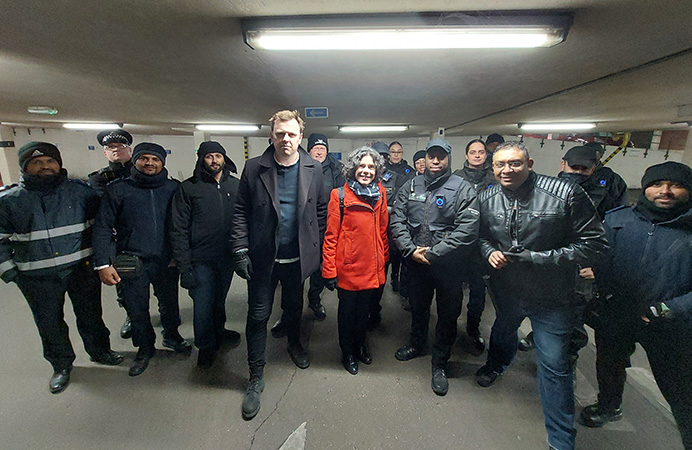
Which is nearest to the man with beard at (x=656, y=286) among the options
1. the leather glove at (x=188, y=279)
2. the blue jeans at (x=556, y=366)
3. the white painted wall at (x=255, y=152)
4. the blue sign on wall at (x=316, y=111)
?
the blue jeans at (x=556, y=366)

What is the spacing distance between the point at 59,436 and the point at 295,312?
1.65 metres

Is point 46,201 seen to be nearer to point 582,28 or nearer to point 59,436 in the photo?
point 59,436

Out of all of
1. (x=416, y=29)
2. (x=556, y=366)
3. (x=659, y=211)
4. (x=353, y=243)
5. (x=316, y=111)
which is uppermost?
(x=316, y=111)

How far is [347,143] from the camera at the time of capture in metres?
9.16

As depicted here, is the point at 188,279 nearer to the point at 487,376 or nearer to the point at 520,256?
the point at 520,256

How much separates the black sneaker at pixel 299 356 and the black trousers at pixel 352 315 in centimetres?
34

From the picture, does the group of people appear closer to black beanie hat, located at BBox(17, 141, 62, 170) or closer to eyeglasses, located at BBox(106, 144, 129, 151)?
black beanie hat, located at BBox(17, 141, 62, 170)

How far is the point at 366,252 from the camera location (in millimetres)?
1900

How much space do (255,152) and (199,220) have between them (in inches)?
303

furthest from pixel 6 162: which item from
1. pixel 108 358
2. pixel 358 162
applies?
pixel 358 162

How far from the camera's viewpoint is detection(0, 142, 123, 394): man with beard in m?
1.77

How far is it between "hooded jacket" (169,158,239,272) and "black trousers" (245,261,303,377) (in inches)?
19.8

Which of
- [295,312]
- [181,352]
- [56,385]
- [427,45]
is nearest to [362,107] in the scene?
[427,45]

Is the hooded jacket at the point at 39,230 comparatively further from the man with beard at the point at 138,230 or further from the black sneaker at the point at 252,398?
the black sneaker at the point at 252,398
